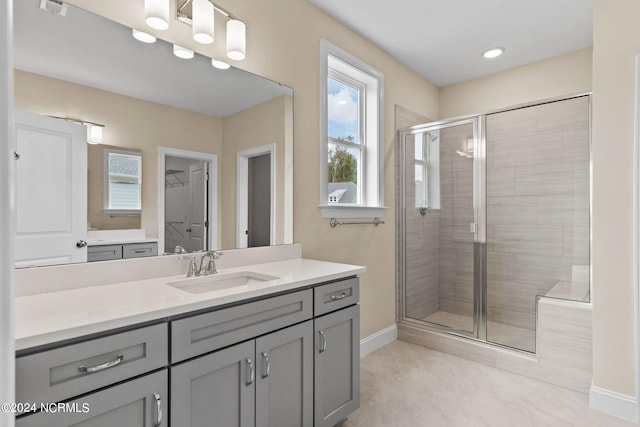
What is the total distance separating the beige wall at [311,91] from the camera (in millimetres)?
1927

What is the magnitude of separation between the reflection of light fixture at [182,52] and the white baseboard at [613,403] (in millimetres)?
2963

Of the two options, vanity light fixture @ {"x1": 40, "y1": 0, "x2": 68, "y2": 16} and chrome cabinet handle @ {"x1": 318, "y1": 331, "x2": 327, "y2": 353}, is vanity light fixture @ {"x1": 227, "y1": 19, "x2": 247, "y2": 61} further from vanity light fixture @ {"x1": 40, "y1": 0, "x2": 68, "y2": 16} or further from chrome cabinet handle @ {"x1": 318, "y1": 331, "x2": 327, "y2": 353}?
chrome cabinet handle @ {"x1": 318, "y1": 331, "x2": 327, "y2": 353}

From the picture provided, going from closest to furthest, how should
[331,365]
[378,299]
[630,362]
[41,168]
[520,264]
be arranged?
[41,168] < [331,365] < [630,362] < [520,264] < [378,299]

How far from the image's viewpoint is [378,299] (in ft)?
9.58

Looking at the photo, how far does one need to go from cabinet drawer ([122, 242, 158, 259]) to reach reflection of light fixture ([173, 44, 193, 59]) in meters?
0.95

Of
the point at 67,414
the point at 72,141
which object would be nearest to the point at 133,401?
the point at 67,414

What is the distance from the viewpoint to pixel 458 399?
82.1 inches

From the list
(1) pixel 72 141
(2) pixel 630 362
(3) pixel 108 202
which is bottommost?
(2) pixel 630 362

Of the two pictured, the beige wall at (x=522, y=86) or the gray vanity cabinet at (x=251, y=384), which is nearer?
the gray vanity cabinet at (x=251, y=384)

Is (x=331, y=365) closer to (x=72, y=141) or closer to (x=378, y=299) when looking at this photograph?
(x=378, y=299)

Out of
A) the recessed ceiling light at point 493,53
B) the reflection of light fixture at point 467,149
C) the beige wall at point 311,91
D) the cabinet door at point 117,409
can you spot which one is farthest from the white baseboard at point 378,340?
the recessed ceiling light at point 493,53

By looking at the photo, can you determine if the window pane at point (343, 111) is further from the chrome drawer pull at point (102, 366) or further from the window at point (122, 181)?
the chrome drawer pull at point (102, 366)

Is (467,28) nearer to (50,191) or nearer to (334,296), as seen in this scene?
(334,296)

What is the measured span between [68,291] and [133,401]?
59 cm
